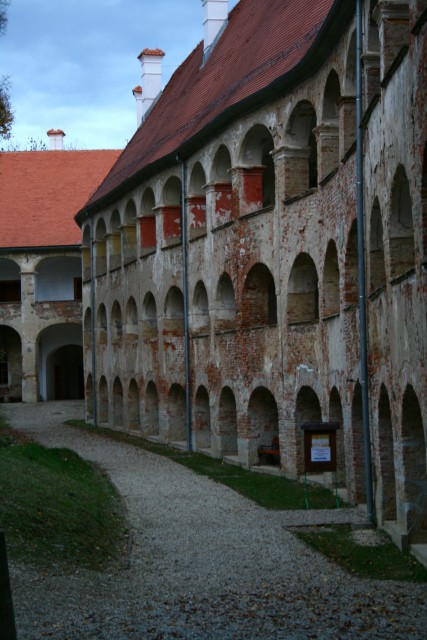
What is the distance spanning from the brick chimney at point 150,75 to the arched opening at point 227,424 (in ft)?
57.5

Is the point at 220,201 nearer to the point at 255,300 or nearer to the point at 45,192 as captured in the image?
the point at 255,300

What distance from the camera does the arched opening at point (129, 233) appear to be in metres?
36.2

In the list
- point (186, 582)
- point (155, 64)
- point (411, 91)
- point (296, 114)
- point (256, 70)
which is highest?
point (155, 64)

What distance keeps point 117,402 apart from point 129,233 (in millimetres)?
5932

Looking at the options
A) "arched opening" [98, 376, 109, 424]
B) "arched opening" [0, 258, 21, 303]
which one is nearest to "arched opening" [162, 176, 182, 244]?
"arched opening" [98, 376, 109, 424]

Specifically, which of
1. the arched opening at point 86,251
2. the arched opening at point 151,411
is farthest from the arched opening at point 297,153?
the arched opening at point 86,251

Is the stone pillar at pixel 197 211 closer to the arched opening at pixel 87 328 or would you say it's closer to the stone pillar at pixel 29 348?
the arched opening at pixel 87 328

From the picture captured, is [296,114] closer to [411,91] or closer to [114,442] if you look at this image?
[411,91]

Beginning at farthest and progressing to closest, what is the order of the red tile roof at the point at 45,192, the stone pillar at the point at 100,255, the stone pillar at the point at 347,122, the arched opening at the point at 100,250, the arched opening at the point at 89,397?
the red tile roof at the point at 45,192 → the arched opening at the point at 89,397 → the stone pillar at the point at 100,255 → the arched opening at the point at 100,250 → the stone pillar at the point at 347,122

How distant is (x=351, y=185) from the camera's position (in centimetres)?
1884

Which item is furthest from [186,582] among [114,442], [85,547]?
[114,442]

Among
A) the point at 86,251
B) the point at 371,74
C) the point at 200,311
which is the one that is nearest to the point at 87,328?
the point at 86,251

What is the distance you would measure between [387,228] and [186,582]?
222 inches

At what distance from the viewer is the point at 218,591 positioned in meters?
12.6
